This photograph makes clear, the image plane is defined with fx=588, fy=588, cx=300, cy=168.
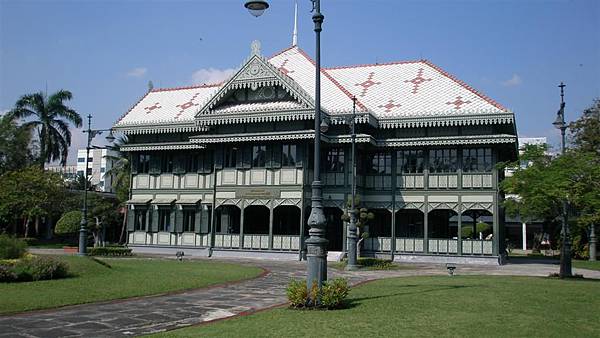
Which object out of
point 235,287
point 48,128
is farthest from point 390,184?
point 48,128

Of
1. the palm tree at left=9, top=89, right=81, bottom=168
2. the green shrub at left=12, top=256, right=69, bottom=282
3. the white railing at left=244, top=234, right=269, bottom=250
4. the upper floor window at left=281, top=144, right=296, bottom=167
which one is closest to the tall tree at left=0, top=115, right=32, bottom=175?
the palm tree at left=9, top=89, right=81, bottom=168

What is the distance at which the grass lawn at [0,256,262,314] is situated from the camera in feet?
46.7

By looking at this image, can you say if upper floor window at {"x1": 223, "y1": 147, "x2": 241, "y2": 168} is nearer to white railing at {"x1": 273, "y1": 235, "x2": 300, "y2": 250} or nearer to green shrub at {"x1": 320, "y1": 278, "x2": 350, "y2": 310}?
white railing at {"x1": 273, "y1": 235, "x2": 300, "y2": 250}

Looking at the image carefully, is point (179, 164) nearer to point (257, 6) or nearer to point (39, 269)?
point (39, 269)

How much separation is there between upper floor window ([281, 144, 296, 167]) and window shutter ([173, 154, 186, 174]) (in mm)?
8566

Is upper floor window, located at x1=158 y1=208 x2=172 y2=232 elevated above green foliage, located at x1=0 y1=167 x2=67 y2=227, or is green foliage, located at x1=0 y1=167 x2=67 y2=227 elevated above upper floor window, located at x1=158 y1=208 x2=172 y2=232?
green foliage, located at x1=0 y1=167 x2=67 y2=227

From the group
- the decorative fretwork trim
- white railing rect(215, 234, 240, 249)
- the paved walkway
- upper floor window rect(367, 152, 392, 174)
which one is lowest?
the paved walkway

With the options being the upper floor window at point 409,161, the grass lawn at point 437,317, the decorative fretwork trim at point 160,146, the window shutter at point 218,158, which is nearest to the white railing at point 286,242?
the window shutter at point 218,158

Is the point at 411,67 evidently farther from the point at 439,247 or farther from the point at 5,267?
the point at 5,267

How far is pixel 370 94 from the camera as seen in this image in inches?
1484

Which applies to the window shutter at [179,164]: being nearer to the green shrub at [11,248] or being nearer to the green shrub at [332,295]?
the green shrub at [11,248]

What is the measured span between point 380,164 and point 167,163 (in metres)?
14.8

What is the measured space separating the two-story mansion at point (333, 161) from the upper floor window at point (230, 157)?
0.20 ft

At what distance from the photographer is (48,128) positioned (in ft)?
179
